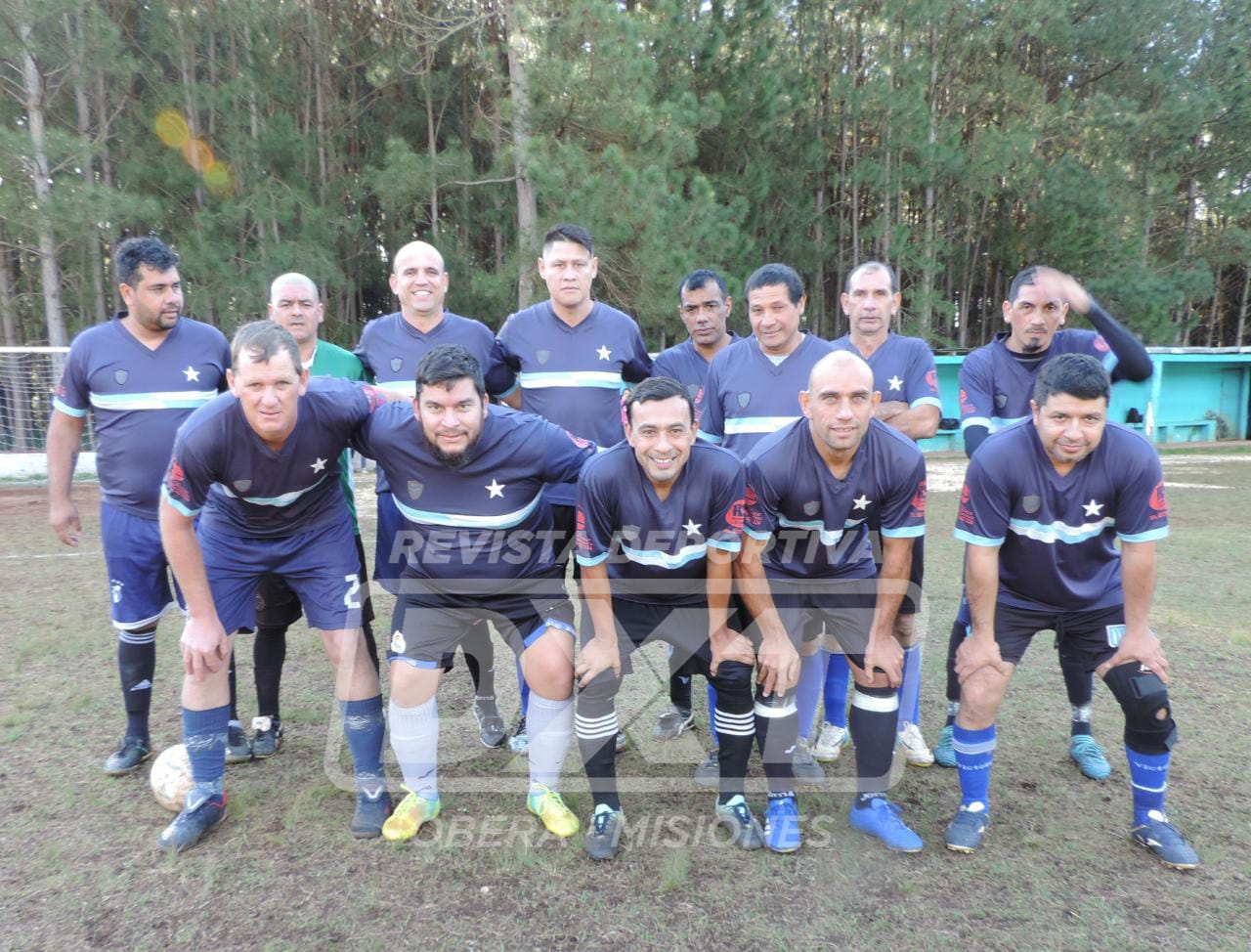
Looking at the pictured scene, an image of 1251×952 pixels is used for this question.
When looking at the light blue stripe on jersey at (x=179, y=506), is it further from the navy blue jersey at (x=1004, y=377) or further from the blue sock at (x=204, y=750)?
the navy blue jersey at (x=1004, y=377)

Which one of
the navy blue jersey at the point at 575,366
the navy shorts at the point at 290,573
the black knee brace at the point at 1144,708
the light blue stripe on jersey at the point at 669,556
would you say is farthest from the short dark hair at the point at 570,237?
the black knee brace at the point at 1144,708

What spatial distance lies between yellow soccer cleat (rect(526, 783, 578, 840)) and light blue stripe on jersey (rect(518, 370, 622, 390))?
1929 millimetres

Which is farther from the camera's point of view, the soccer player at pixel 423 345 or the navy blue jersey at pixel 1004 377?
the soccer player at pixel 423 345

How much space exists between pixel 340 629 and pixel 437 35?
17906mm

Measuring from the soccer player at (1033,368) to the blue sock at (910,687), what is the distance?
0.66 ft

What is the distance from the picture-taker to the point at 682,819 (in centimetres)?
346

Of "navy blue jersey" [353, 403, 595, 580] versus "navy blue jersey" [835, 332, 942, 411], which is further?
"navy blue jersey" [835, 332, 942, 411]

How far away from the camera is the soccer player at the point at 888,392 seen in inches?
155

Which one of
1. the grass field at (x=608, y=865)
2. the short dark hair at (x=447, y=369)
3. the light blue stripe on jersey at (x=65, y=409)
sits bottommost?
the grass field at (x=608, y=865)

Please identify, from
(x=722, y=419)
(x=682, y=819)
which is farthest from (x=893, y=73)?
(x=682, y=819)

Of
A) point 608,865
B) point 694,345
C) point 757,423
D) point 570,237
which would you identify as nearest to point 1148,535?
point 757,423

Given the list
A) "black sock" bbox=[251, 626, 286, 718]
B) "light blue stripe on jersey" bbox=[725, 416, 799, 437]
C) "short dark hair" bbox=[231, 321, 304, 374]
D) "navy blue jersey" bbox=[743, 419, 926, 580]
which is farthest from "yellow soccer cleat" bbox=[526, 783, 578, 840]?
"short dark hair" bbox=[231, 321, 304, 374]

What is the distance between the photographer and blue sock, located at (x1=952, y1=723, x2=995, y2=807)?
3242 mm

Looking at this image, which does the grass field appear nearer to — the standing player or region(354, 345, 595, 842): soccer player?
region(354, 345, 595, 842): soccer player
